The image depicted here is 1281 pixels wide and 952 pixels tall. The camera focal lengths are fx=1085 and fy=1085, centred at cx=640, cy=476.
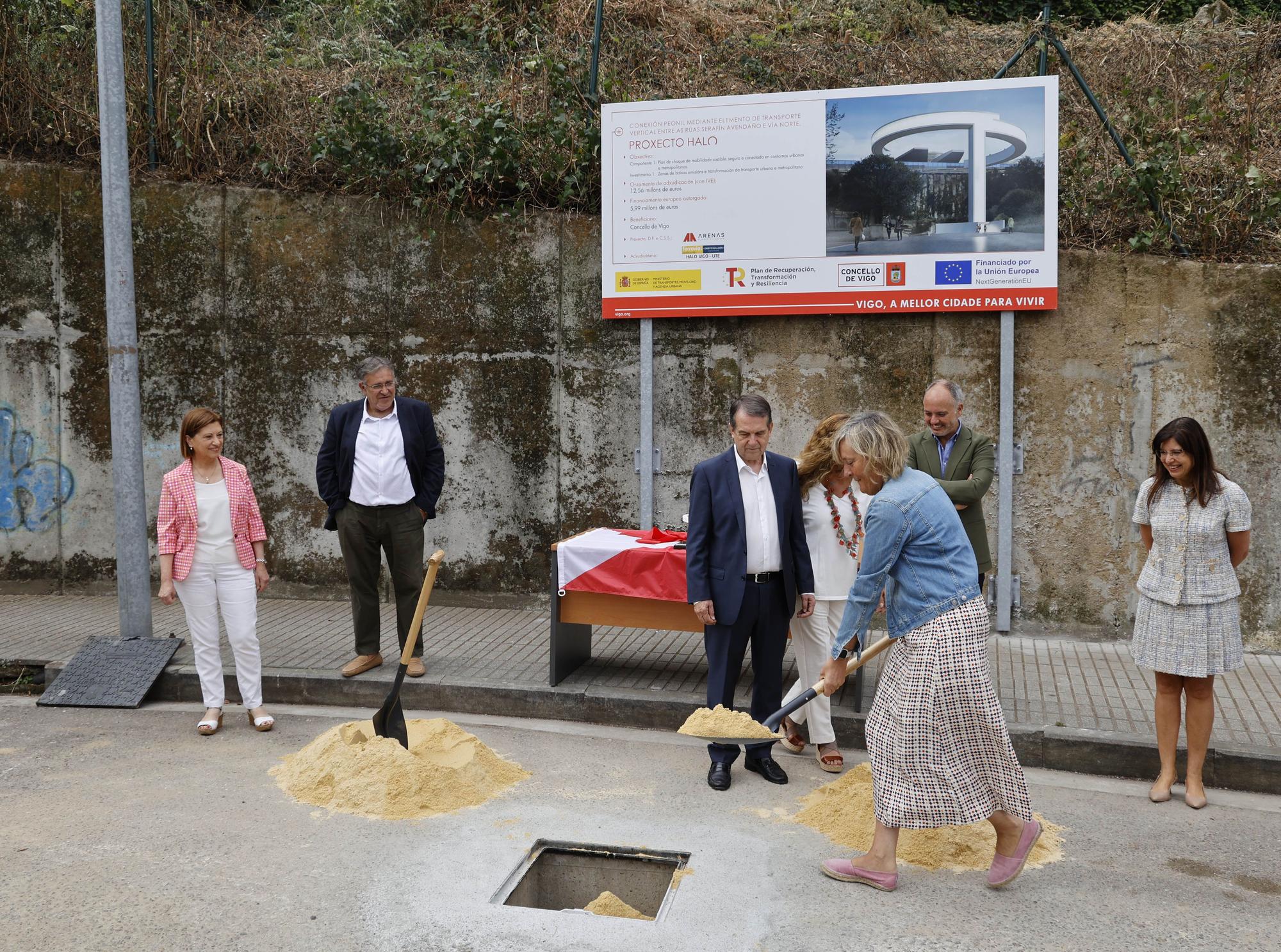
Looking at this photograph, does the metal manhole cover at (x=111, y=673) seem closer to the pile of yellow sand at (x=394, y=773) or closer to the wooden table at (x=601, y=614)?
the pile of yellow sand at (x=394, y=773)

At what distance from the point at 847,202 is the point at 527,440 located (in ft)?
10.3

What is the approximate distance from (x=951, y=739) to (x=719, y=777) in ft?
4.87

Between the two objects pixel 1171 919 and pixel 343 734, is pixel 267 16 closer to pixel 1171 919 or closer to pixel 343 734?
pixel 343 734

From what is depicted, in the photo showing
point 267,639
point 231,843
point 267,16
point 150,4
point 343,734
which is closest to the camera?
point 231,843

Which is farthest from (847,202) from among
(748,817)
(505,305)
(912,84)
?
(748,817)

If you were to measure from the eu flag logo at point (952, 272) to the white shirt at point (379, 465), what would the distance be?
4.08m

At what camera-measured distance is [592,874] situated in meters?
4.48

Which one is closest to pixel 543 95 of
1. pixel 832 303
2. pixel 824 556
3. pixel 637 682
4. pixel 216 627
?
pixel 832 303

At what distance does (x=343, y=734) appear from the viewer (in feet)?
17.9

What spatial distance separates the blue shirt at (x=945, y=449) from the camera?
6.40 metres

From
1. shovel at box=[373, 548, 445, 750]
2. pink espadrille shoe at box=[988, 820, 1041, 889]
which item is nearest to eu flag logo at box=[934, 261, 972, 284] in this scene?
shovel at box=[373, 548, 445, 750]

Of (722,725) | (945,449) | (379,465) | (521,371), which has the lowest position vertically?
(722,725)

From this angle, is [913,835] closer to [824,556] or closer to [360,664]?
[824,556]

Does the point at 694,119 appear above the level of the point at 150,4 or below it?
below
